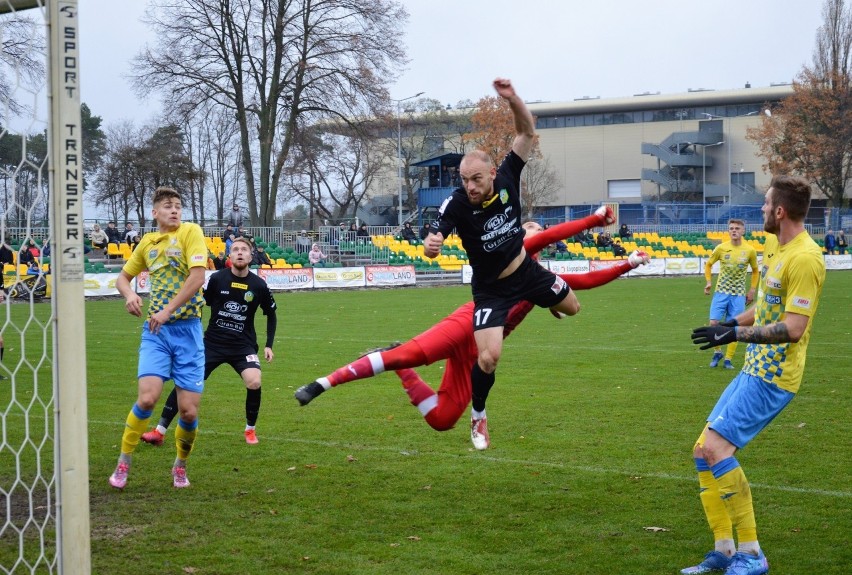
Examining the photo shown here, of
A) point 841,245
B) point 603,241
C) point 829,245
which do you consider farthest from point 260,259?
point 841,245

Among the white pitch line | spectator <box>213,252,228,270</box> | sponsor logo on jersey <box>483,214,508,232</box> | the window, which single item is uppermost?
the window

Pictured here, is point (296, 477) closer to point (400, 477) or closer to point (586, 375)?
point (400, 477)

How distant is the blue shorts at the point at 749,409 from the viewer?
6066 millimetres

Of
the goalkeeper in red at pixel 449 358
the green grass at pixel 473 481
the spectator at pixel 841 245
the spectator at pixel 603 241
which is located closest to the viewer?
the green grass at pixel 473 481

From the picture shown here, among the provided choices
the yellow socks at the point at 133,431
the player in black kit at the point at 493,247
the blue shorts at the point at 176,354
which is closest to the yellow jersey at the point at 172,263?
the blue shorts at the point at 176,354

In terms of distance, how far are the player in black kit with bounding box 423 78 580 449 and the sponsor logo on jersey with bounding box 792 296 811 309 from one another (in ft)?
7.06

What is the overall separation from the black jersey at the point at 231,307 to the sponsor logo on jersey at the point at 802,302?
A: 19.0 ft

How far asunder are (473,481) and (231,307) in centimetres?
323

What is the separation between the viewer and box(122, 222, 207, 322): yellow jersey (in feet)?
27.0

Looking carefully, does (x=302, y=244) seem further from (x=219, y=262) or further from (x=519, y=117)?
(x=519, y=117)

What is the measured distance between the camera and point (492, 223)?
7305 millimetres

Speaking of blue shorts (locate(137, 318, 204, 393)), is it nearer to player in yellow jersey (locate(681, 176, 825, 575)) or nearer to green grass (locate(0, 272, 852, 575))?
green grass (locate(0, 272, 852, 575))

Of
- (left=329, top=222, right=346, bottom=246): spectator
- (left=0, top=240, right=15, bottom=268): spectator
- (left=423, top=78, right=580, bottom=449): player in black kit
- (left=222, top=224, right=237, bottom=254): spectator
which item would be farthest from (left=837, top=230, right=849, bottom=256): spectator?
(left=0, top=240, right=15, bottom=268): spectator

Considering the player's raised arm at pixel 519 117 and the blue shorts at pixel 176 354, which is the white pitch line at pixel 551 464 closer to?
the blue shorts at pixel 176 354
